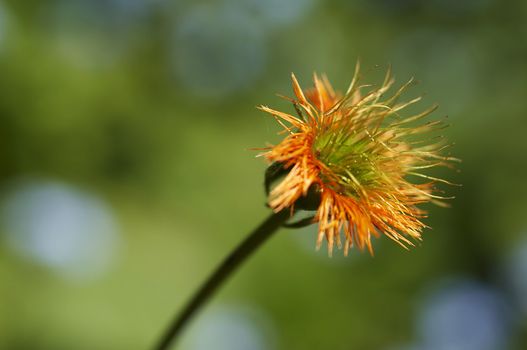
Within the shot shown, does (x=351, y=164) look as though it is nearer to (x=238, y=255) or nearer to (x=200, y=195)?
(x=238, y=255)

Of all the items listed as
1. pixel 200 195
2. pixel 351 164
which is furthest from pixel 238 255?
pixel 200 195

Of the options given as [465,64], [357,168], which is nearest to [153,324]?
[357,168]

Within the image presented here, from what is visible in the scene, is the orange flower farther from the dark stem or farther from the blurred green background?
the blurred green background

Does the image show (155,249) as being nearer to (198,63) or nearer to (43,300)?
(43,300)

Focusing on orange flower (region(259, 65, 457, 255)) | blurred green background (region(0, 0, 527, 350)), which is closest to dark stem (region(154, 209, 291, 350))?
orange flower (region(259, 65, 457, 255))

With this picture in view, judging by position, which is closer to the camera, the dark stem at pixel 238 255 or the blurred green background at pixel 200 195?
the dark stem at pixel 238 255

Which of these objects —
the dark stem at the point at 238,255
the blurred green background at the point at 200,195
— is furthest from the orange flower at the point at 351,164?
the blurred green background at the point at 200,195

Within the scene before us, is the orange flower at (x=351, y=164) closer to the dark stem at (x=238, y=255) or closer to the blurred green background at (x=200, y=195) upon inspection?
the dark stem at (x=238, y=255)
